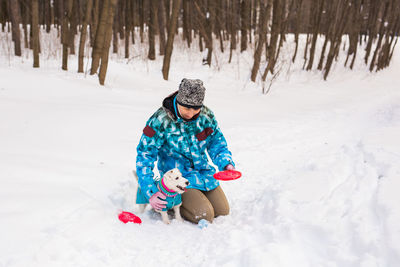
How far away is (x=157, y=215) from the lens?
2867 mm

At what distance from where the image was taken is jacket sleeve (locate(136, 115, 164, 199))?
2.53 metres

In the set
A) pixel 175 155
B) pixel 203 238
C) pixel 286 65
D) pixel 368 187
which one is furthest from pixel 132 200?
pixel 286 65

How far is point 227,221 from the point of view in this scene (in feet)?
9.16

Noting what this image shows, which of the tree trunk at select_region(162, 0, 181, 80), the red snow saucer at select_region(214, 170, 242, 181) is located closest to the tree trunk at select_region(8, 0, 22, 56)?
the tree trunk at select_region(162, 0, 181, 80)

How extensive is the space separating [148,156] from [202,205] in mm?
638

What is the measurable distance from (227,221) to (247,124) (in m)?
3.30

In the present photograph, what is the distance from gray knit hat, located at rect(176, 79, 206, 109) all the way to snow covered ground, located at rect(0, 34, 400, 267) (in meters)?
1.06

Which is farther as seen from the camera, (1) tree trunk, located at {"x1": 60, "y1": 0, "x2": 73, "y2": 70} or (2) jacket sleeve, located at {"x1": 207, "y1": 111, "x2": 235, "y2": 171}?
(1) tree trunk, located at {"x1": 60, "y1": 0, "x2": 73, "y2": 70}

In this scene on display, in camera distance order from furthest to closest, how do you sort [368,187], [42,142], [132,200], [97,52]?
[97,52] → [42,142] → [132,200] → [368,187]

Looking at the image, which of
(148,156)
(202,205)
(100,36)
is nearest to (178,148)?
(148,156)

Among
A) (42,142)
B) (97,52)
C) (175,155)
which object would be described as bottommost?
(42,142)

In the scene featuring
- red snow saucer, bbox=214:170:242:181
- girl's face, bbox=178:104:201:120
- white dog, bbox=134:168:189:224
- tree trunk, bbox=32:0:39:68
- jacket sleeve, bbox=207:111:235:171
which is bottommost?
white dog, bbox=134:168:189:224

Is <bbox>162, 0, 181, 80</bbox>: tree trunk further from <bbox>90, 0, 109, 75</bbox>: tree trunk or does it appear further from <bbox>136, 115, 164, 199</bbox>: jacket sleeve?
<bbox>136, 115, 164, 199</bbox>: jacket sleeve

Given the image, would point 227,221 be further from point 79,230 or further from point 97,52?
point 97,52
